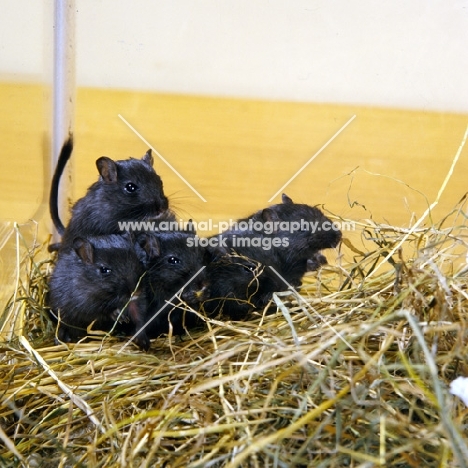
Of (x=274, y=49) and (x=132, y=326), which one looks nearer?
(x=132, y=326)

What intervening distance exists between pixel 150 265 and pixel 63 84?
3.00ft

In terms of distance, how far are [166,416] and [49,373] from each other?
0.43 m

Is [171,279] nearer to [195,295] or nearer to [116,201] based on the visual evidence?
[195,295]

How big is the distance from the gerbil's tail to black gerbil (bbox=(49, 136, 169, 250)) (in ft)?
0.66

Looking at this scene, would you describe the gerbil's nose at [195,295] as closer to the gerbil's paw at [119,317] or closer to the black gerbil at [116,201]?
the gerbil's paw at [119,317]

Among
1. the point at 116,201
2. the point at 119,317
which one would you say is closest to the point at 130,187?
the point at 116,201

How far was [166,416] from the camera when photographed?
1418 millimetres

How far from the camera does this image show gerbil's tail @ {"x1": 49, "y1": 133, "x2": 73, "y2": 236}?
2.38m

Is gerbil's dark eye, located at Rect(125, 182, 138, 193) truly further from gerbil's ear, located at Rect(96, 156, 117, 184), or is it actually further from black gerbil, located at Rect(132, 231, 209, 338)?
black gerbil, located at Rect(132, 231, 209, 338)

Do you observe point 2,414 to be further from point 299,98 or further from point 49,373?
point 299,98

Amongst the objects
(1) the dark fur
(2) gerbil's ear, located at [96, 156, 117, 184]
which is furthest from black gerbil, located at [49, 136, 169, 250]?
(1) the dark fur

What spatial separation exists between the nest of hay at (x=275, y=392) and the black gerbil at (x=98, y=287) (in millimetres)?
103

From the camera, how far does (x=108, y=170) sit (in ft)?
7.29

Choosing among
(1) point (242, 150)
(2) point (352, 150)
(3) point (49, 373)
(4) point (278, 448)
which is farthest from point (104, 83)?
(4) point (278, 448)
